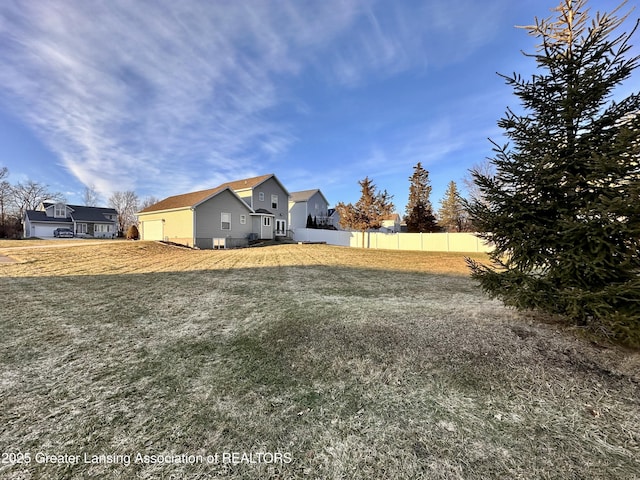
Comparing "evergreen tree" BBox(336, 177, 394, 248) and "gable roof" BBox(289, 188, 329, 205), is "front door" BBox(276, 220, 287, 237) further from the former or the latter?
"evergreen tree" BBox(336, 177, 394, 248)

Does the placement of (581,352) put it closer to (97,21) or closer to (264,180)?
(97,21)

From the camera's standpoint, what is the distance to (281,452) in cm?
200

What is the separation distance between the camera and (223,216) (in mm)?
23312

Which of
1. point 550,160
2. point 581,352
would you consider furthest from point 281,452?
point 550,160

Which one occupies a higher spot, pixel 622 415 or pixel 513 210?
pixel 513 210

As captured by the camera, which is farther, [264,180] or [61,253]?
[264,180]

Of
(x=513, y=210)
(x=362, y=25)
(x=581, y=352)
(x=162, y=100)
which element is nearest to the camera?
(x=581, y=352)

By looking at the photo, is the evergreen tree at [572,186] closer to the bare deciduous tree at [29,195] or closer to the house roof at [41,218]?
the house roof at [41,218]

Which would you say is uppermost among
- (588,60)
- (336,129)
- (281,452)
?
(336,129)

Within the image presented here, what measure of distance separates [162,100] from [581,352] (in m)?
18.8

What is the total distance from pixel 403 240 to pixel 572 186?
74.1 feet

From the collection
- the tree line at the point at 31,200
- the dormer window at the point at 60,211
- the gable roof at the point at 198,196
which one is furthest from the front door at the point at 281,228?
the dormer window at the point at 60,211

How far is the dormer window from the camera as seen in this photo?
39531 millimetres

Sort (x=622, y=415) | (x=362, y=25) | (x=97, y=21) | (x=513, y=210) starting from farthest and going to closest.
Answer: (x=362, y=25), (x=97, y=21), (x=513, y=210), (x=622, y=415)
